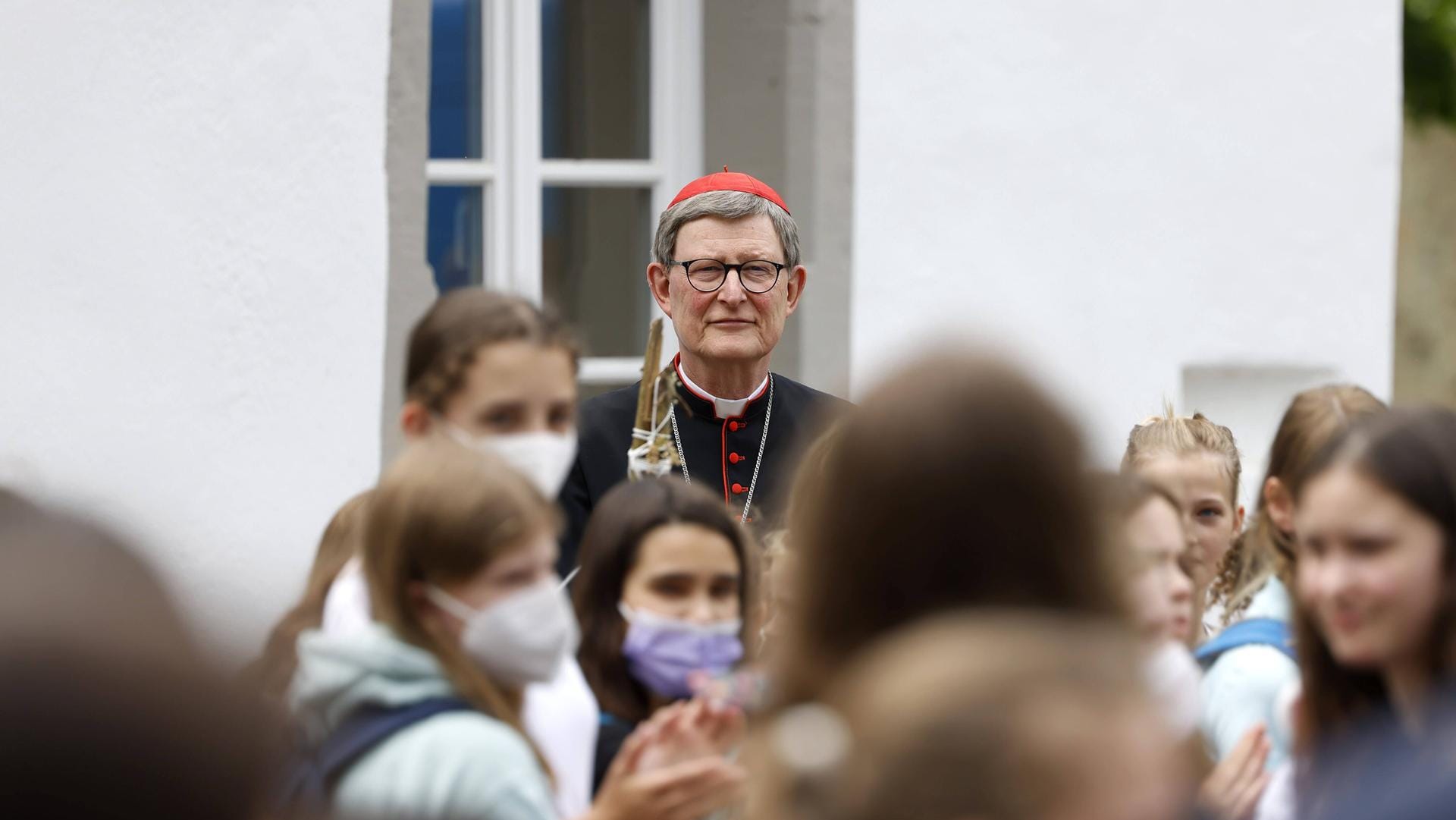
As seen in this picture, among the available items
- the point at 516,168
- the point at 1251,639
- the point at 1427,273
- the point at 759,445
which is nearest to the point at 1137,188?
the point at 516,168

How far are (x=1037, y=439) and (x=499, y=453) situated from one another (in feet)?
3.99

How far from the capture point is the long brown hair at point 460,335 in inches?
114

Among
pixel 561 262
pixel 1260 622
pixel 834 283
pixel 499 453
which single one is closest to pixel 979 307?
pixel 834 283

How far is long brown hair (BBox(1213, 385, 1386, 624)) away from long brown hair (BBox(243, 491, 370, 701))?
151 centimetres

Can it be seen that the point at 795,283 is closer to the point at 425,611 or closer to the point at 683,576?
the point at 683,576

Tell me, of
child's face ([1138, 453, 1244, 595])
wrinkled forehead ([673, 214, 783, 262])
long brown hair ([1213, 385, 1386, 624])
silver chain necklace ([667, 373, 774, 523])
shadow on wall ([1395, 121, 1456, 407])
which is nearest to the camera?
long brown hair ([1213, 385, 1386, 624])

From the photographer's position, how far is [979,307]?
230 inches

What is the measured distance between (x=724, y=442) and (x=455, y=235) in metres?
1.76

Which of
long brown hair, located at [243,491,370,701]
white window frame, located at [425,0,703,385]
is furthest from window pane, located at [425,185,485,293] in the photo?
long brown hair, located at [243,491,370,701]

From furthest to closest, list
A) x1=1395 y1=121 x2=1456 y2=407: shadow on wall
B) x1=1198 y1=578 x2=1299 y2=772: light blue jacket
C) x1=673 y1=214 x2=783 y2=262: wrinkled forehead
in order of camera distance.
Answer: x1=1395 y1=121 x2=1456 y2=407: shadow on wall < x1=673 y1=214 x2=783 y2=262: wrinkled forehead < x1=1198 y1=578 x2=1299 y2=772: light blue jacket

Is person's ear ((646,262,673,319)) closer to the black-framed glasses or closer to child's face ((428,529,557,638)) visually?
the black-framed glasses

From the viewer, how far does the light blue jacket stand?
9.98ft

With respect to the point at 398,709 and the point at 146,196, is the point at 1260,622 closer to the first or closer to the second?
the point at 398,709

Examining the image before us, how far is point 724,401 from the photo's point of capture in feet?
13.9
